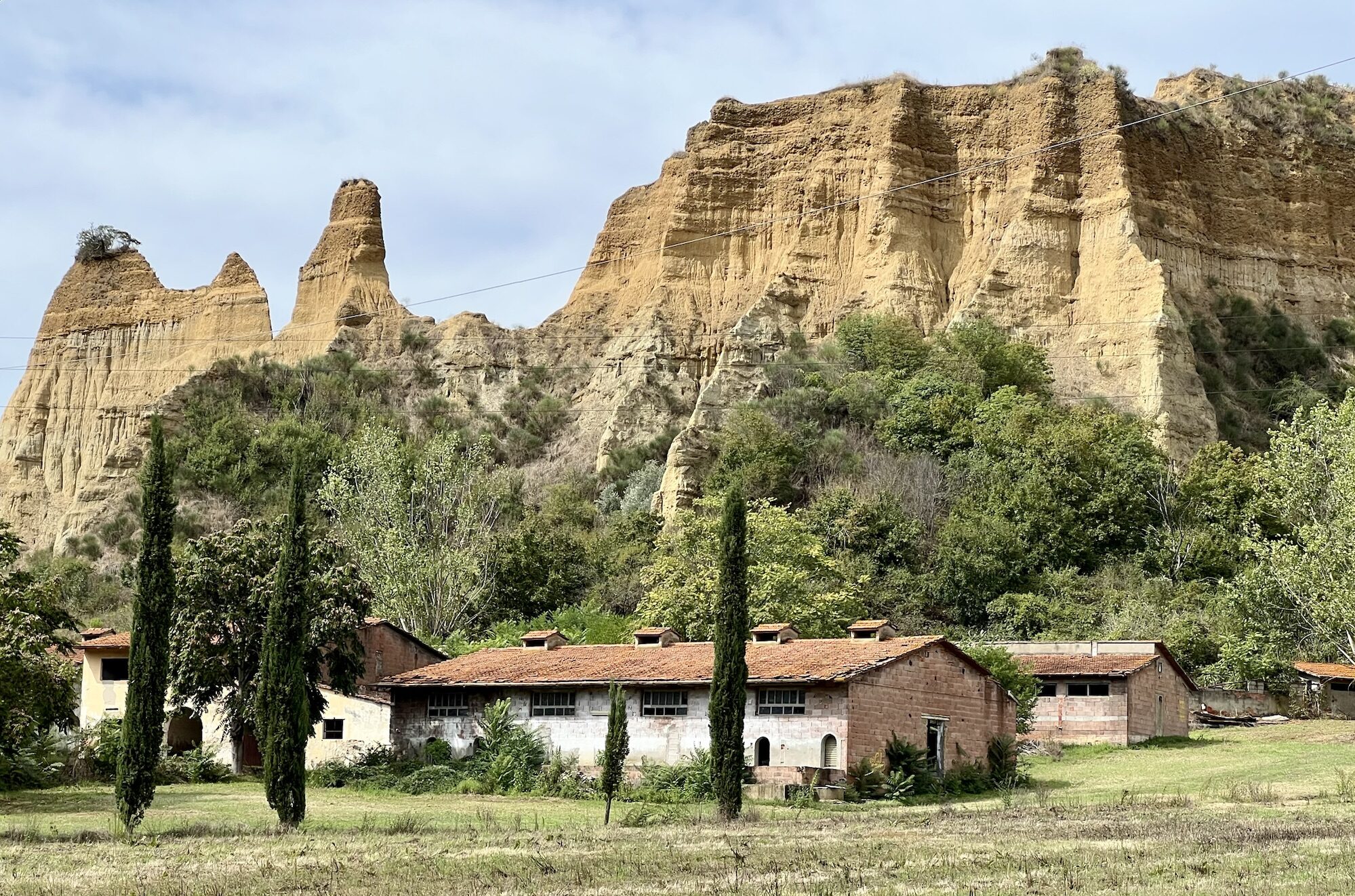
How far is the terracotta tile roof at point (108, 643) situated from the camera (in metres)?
46.8

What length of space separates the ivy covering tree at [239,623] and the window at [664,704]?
25.6 feet

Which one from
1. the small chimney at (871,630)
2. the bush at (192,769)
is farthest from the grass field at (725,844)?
the small chimney at (871,630)

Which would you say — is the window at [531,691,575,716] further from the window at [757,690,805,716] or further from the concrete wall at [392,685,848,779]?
the window at [757,690,805,716]

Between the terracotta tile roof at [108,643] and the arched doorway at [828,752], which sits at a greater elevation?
the terracotta tile roof at [108,643]

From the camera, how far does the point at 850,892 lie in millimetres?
20344

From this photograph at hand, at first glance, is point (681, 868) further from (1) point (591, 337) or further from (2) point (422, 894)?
(1) point (591, 337)

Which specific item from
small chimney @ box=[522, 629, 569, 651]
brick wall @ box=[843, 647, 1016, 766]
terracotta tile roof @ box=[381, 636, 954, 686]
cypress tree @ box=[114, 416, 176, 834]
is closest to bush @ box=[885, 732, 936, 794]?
brick wall @ box=[843, 647, 1016, 766]

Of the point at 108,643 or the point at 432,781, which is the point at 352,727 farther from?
the point at 108,643

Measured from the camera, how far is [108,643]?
4703cm

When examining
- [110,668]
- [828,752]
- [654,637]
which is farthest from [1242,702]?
[110,668]

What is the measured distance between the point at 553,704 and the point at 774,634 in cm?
580

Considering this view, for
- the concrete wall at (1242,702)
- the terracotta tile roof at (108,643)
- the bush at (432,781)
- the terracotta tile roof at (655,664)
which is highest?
the terracotta tile roof at (108,643)

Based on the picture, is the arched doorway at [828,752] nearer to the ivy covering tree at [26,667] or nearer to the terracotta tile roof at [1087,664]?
the terracotta tile roof at [1087,664]

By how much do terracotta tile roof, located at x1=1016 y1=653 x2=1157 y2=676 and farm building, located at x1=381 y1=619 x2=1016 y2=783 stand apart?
18.2 ft
